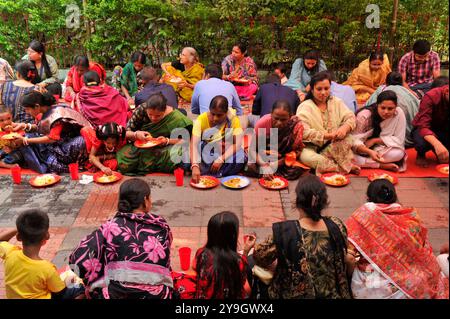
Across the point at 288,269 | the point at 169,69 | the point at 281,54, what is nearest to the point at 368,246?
the point at 288,269

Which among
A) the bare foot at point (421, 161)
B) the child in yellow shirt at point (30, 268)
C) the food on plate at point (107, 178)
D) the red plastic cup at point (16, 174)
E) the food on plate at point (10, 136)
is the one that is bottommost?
the bare foot at point (421, 161)

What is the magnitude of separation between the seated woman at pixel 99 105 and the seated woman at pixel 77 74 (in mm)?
1209

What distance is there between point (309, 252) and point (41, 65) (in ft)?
21.0

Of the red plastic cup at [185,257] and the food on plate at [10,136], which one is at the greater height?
the food on plate at [10,136]

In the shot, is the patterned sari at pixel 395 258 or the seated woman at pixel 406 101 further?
the seated woman at pixel 406 101

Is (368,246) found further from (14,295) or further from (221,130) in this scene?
(221,130)

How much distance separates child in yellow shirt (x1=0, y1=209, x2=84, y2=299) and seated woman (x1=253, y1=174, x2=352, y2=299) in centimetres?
133

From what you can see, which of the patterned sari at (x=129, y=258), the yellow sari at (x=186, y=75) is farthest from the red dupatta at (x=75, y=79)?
the patterned sari at (x=129, y=258)

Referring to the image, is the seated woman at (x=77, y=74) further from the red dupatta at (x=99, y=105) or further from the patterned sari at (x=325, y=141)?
the patterned sari at (x=325, y=141)

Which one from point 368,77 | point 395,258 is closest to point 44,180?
point 395,258

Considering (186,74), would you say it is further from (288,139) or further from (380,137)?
(380,137)

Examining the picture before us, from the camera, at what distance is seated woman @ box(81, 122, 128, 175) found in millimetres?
5262

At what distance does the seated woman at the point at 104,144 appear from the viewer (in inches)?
207

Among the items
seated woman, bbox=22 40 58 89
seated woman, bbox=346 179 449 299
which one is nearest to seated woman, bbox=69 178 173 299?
seated woman, bbox=346 179 449 299
